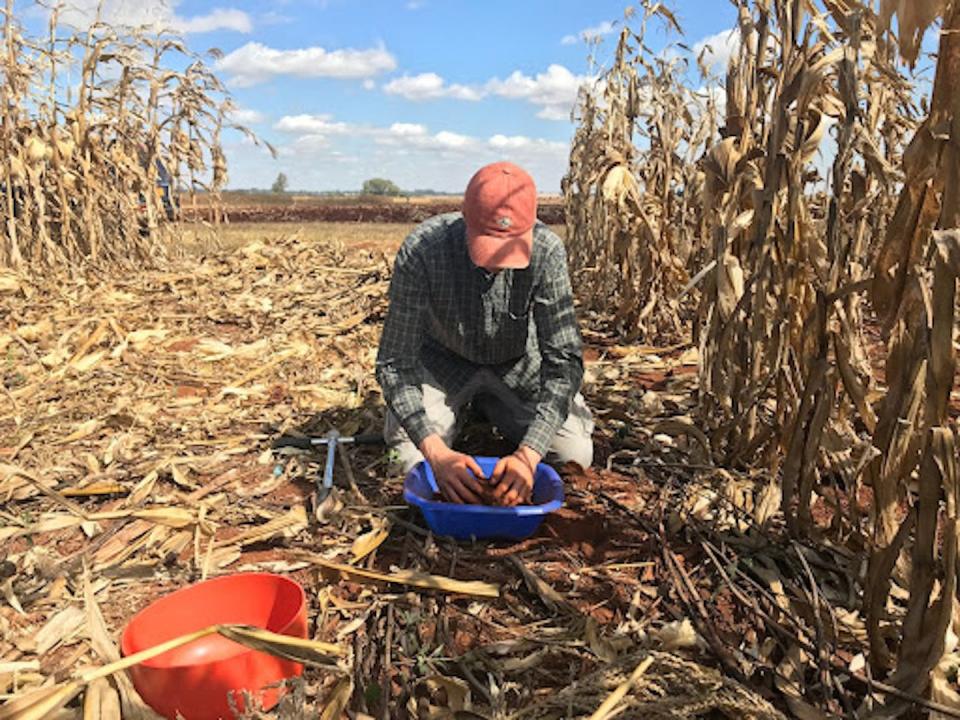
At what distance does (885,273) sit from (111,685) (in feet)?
6.71

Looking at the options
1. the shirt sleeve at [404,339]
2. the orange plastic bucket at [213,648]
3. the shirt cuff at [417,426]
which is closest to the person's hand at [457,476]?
the shirt cuff at [417,426]

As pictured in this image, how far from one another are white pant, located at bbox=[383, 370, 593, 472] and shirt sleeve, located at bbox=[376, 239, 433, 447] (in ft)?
0.59

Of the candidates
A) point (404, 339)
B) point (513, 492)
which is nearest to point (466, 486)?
point (513, 492)

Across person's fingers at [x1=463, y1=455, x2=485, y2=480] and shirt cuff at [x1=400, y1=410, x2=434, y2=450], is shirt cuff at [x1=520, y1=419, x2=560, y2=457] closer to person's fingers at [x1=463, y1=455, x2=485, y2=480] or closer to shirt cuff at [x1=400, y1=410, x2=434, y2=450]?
person's fingers at [x1=463, y1=455, x2=485, y2=480]

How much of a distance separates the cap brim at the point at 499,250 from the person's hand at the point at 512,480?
0.63 metres

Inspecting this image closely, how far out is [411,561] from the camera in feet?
8.16

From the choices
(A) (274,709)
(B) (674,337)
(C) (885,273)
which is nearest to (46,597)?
(A) (274,709)

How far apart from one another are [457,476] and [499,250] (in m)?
0.74

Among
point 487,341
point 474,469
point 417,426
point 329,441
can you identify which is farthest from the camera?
point 329,441

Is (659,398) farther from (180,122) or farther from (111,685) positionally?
(180,122)

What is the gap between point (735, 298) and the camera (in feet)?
8.48

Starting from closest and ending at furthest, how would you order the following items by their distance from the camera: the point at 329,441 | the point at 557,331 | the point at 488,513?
the point at 488,513 → the point at 557,331 → the point at 329,441

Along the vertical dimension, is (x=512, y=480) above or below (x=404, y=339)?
below

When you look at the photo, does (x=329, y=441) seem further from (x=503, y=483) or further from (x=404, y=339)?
(x=503, y=483)
